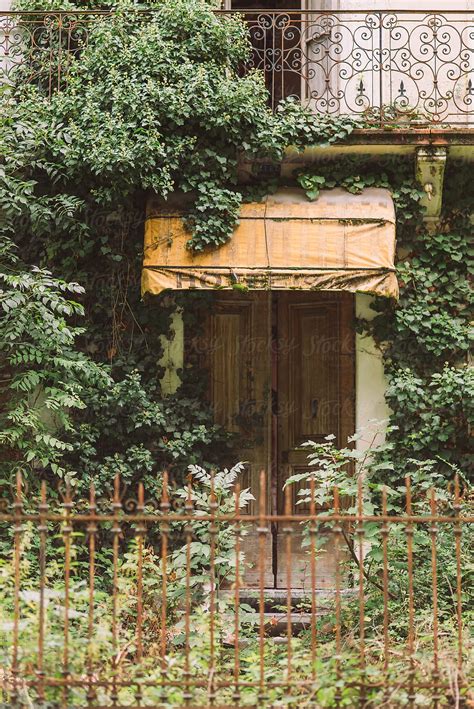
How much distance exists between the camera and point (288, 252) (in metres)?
8.35

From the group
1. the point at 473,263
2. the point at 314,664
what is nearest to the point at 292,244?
the point at 473,263

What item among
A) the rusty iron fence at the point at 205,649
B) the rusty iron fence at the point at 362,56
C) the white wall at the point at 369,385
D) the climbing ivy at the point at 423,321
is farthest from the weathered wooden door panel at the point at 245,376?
the rusty iron fence at the point at 205,649

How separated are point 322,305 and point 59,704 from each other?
18.7 feet

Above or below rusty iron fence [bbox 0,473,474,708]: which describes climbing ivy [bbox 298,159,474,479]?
above

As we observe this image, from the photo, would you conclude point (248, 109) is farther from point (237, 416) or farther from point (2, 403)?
point (2, 403)

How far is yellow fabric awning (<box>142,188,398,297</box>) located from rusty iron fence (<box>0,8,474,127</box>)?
1106mm

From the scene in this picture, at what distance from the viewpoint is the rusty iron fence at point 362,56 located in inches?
345

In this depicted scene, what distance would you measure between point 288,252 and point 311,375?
5.16ft

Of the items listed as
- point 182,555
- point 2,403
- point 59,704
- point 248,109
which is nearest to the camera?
point 59,704

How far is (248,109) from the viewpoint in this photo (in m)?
8.15

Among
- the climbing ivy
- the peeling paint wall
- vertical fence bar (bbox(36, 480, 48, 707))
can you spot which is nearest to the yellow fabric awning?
the climbing ivy

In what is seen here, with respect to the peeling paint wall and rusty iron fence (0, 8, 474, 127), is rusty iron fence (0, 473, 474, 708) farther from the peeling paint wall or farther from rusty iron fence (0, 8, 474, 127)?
rusty iron fence (0, 8, 474, 127)

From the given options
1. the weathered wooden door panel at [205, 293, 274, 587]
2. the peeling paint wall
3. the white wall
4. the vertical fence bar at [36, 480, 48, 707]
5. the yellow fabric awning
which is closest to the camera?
the vertical fence bar at [36, 480, 48, 707]

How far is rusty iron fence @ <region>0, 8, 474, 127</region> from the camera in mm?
8766
